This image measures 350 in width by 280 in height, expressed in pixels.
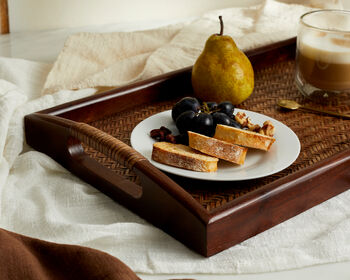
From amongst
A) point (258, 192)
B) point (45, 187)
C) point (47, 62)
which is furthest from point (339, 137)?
point (47, 62)

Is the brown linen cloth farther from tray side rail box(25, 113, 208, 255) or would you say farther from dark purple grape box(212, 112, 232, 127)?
dark purple grape box(212, 112, 232, 127)

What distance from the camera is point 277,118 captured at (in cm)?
110

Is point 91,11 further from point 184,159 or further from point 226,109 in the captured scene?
point 184,159

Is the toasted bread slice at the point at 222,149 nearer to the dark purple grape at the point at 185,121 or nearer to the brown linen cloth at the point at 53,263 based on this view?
the dark purple grape at the point at 185,121

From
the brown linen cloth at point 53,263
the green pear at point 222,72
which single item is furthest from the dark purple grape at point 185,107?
the brown linen cloth at point 53,263

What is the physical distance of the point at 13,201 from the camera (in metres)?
0.88

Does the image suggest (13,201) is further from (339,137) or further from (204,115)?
(339,137)

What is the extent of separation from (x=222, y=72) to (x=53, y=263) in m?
0.55

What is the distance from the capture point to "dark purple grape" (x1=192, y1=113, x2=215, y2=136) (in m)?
0.95

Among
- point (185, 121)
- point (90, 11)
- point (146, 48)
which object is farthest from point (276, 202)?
point (90, 11)

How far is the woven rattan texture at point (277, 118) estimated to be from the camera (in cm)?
86

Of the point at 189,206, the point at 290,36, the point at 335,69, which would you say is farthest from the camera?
the point at 290,36

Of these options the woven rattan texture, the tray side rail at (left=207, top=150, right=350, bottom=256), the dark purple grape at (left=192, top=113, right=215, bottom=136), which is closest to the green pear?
the woven rattan texture

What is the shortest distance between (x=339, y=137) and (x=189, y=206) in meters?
0.39
